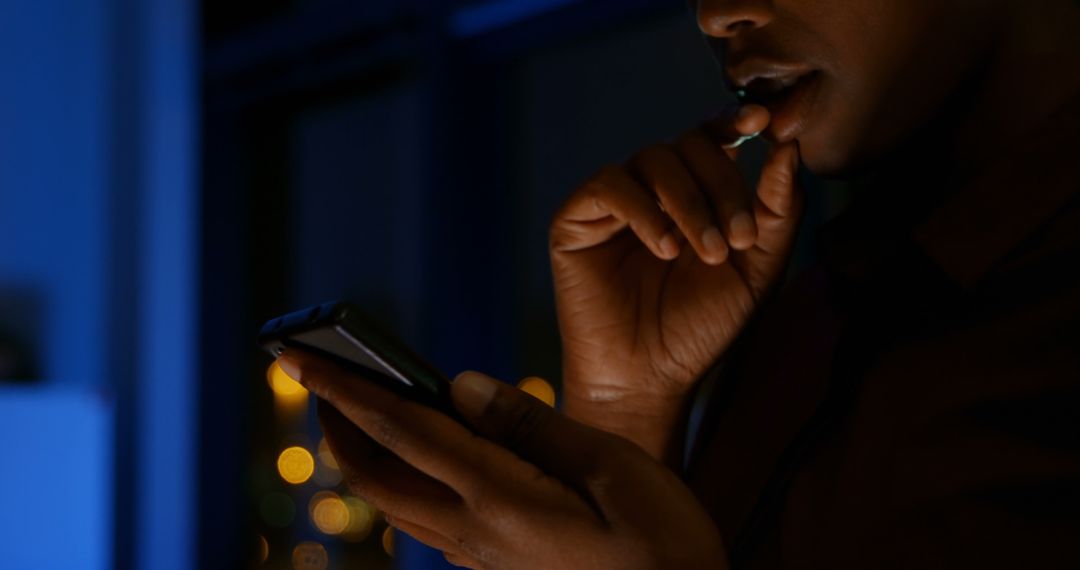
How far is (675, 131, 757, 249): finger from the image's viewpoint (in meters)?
0.82

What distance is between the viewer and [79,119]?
9.89 feet

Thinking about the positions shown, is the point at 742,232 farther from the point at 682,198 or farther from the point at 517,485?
the point at 517,485

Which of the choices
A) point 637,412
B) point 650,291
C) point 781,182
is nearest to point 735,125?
point 781,182

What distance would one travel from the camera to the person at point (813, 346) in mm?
604

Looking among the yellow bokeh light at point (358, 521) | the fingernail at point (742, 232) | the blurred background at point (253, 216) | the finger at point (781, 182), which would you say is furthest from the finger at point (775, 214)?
the yellow bokeh light at point (358, 521)

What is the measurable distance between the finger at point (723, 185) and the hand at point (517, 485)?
269 mm

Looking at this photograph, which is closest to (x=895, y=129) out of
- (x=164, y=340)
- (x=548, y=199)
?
(x=548, y=199)

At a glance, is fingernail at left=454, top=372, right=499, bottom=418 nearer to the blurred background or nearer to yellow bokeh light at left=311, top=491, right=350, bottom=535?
the blurred background

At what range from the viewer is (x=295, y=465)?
2.99 metres

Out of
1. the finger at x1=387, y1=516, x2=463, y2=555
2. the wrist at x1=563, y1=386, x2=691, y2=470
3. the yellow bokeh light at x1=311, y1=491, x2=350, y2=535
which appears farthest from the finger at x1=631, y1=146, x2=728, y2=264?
the yellow bokeh light at x1=311, y1=491, x2=350, y2=535

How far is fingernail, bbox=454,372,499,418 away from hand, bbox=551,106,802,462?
304mm

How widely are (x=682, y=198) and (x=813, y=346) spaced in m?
0.20

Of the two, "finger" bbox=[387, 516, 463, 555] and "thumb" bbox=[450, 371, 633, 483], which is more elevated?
"thumb" bbox=[450, 371, 633, 483]

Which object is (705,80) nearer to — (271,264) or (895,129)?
(895,129)
